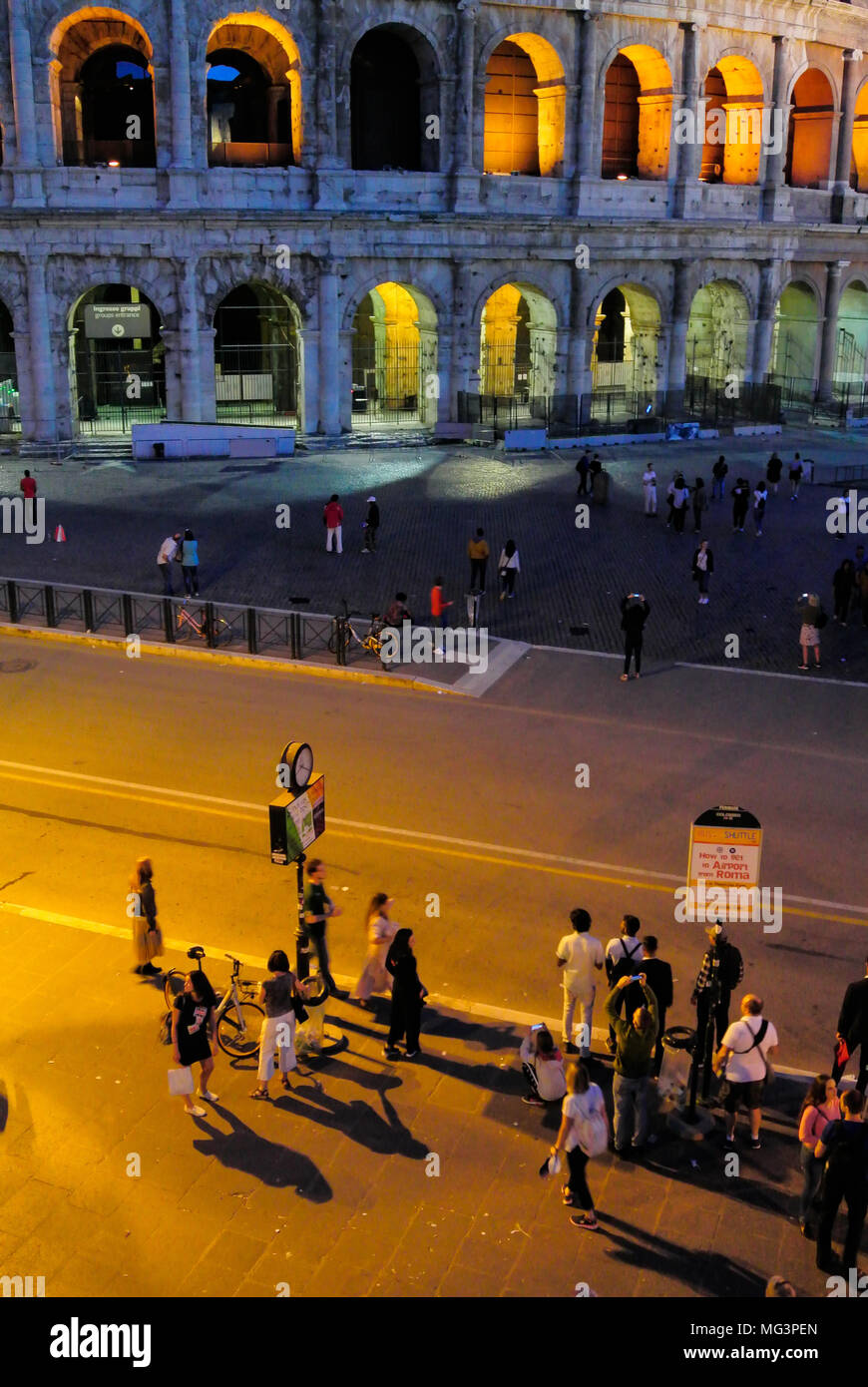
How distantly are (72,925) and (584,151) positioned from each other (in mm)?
36068

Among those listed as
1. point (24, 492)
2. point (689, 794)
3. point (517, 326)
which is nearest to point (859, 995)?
point (689, 794)

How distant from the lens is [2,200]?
123 feet

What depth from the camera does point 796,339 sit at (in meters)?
53.0

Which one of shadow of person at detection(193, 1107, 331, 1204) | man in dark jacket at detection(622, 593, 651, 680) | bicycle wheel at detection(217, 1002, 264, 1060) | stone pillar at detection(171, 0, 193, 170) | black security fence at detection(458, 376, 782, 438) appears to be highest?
stone pillar at detection(171, 0, 193, 170)

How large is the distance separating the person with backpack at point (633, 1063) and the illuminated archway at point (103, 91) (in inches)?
1354

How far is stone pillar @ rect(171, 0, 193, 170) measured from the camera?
37750mm

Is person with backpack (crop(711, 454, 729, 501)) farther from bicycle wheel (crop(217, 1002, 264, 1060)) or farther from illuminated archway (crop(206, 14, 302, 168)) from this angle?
bicycle wheel (crop(217, 1002, 264, 1060))

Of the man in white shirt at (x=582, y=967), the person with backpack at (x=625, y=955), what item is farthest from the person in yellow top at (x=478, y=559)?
the person with backpack at (x=625, y=955)

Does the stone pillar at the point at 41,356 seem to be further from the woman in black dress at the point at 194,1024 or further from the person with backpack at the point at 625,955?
the person with backpack at the point at 625,955

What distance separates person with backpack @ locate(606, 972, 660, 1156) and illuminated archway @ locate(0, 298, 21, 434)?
111ft

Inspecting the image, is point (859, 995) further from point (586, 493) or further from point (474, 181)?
point (474, 181)

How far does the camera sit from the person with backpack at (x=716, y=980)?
11.2 m

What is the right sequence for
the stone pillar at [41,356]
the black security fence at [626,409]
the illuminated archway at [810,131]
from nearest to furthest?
the stone pillar at [41,356] → the black security fence at [626,409] → the illuminated archway at [810,131]

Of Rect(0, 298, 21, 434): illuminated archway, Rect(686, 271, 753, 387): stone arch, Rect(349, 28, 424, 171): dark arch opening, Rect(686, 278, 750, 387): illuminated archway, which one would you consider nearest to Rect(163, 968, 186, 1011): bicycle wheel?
Rect(0, 298, 21, 434): illuminated archway
